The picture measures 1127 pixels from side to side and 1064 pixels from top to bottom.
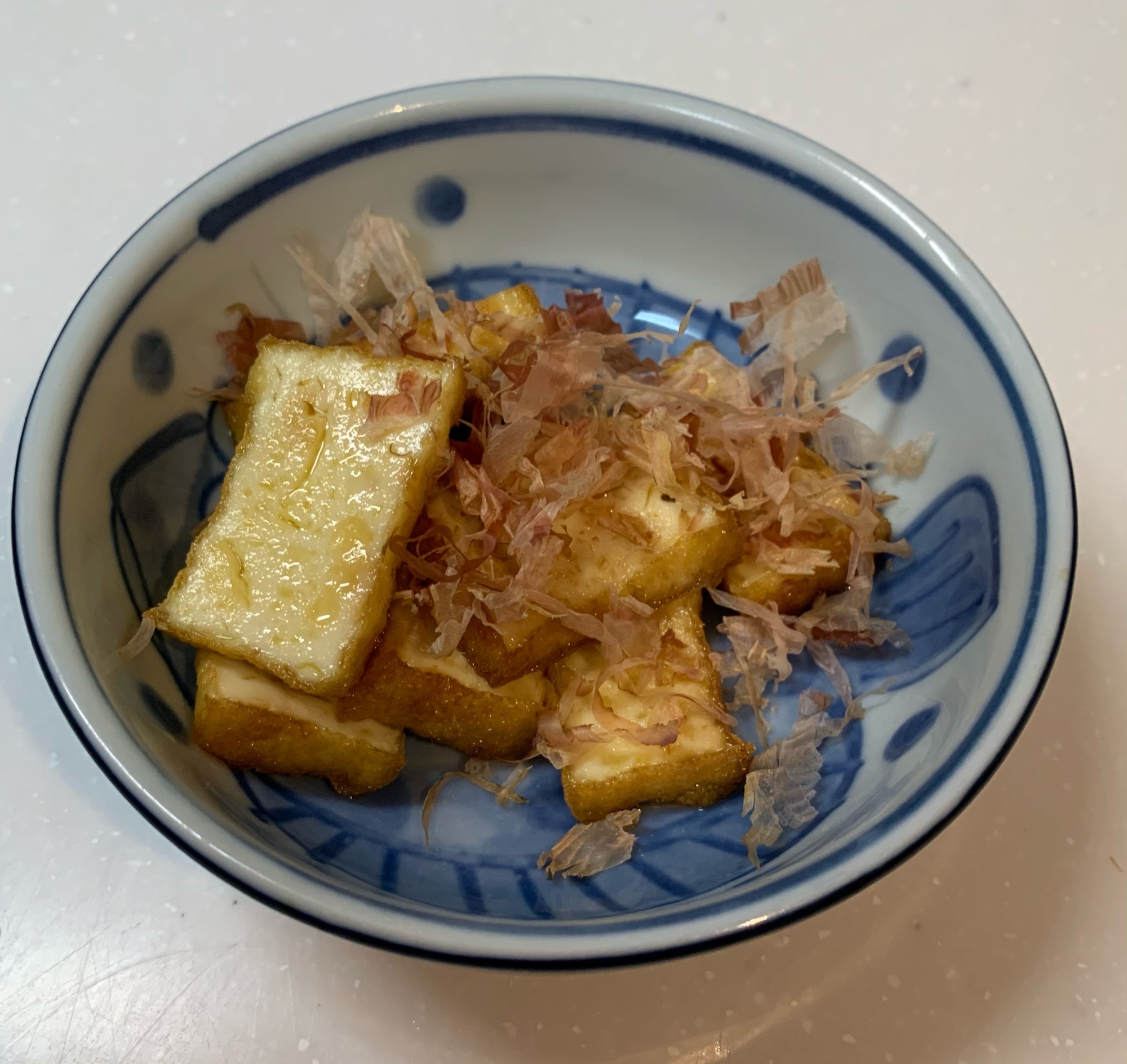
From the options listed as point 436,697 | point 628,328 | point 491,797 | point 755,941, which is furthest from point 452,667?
point 628,328

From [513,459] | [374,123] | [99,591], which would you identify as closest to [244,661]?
[99,591]

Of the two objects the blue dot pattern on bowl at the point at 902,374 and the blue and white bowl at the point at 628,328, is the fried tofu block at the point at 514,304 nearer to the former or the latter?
the blue and white bowl at the point at 628,328

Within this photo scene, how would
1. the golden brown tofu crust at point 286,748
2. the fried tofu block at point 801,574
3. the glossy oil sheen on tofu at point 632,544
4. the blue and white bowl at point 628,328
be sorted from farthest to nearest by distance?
the fried tofu block at point 801,574 → the glossy oil sheen on tofu at point 632,544 → the golden brown tofu crust at point 286,748 → the blue and white bowl at point 628,328

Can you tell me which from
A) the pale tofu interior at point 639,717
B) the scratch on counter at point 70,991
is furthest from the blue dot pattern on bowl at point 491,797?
the scratch on counter at point 70,991

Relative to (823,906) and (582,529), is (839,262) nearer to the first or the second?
(582,529)

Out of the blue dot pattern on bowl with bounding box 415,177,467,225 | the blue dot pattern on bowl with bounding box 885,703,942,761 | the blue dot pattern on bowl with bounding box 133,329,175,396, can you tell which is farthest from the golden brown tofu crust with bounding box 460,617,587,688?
the blue dot pattern on bowl with bounding box 415,177,467,225

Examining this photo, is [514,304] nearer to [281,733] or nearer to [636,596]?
[636,596]
